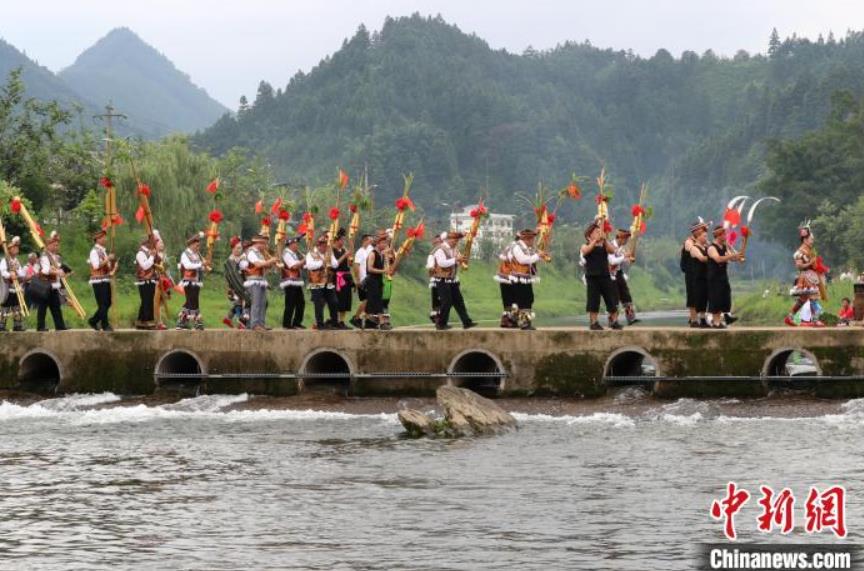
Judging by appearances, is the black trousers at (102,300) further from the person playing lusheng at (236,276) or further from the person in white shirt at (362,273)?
the person in white shirt at (362,273)

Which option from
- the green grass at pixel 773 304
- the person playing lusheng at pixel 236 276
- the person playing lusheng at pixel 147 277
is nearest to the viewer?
the person playing lusheng at pixel 147 277

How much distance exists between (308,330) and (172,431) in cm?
387

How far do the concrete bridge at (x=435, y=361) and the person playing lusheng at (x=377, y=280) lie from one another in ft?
2.50

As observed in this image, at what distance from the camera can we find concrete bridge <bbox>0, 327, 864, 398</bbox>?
84.2 ft

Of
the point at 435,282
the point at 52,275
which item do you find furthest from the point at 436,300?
the point at 52,275

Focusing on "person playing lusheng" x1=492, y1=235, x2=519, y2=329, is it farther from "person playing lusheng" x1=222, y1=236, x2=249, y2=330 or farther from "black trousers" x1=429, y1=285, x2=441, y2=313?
"person playing lusheng" x1=222, y1=236, x2=249, y2=330

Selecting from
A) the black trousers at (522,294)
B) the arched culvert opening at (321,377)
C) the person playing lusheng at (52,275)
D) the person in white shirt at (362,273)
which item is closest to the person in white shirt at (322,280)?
the person in white shirt at (362,273)

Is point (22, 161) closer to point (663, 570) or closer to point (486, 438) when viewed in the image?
point (486, 438)

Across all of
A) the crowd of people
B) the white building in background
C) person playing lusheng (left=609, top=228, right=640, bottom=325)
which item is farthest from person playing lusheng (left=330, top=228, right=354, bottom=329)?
the white building in background

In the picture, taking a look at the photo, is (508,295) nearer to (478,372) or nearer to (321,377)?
(478,372)

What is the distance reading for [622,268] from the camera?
28578 millimetres

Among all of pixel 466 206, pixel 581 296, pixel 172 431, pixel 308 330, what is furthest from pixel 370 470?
pixel 466 206

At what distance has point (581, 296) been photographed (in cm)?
11125

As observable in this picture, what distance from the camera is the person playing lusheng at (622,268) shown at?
90.9 feet
